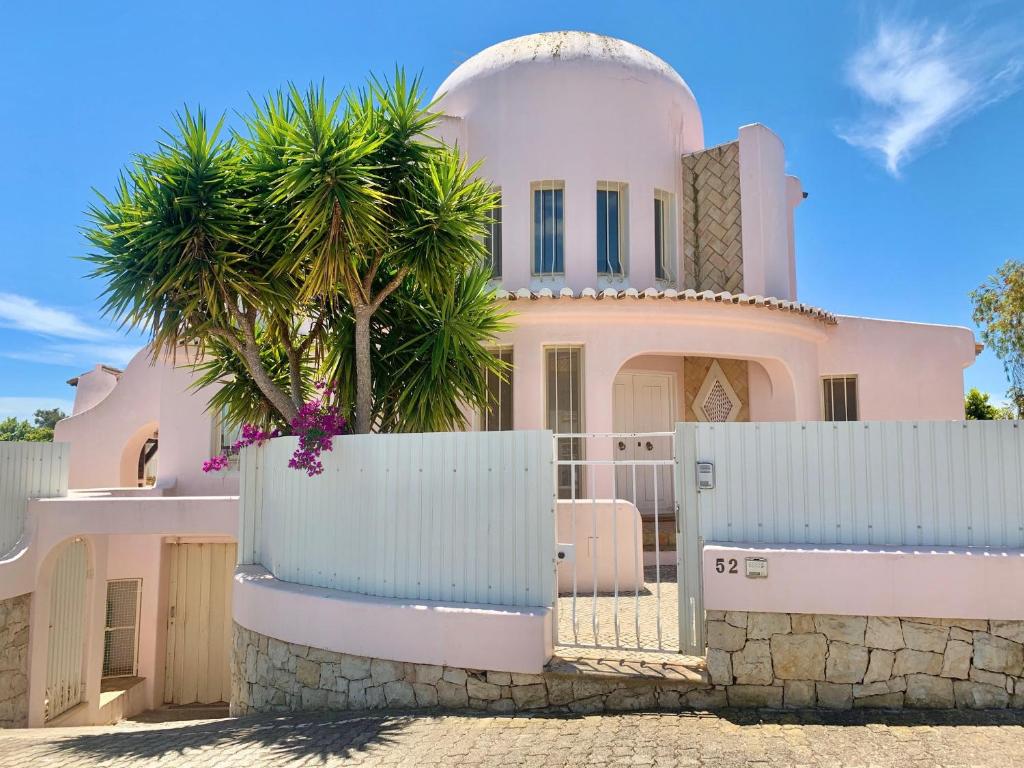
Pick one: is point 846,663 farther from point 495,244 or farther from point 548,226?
point 495,244

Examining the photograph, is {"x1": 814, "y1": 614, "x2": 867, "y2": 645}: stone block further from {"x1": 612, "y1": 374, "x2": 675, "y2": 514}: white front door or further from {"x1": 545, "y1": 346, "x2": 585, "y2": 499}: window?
{"x1": 612, "y1": 374, "x2": 675, "y2": 514}: white front door

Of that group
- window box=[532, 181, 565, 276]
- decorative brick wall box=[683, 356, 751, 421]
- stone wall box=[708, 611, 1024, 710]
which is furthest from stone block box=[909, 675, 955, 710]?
window box=[532, 181, 565, 276]

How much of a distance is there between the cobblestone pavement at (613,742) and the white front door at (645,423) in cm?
754

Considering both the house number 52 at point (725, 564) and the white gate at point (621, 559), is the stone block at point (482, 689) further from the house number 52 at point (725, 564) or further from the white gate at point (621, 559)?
the house number 52 at point (725, 564)

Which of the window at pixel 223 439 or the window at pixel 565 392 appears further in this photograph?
the window at pixel 223 439

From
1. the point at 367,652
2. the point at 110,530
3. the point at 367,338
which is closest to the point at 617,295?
the point at 367,338

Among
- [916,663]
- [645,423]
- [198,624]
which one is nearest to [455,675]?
[916,663]

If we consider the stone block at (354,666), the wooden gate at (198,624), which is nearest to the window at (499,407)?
the stone block at (354,666)

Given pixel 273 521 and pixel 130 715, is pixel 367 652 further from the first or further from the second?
pixel 130 715

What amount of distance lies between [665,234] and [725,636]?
30.6ft

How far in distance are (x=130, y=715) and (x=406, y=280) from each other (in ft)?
39.0

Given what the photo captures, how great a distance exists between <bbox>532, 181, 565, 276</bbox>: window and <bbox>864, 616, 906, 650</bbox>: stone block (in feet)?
27.8

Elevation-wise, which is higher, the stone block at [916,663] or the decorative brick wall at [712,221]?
the decorative brick wall at [712,221]

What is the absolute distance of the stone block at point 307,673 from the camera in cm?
692
